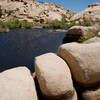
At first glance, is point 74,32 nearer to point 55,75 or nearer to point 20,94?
point 55,75

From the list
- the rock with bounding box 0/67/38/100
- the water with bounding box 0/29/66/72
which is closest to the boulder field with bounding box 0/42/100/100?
the rock with bounding box 0/67/38/100

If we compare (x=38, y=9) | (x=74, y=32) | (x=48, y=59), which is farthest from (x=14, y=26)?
(x=38, y=9)

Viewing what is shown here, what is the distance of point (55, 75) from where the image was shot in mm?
3402

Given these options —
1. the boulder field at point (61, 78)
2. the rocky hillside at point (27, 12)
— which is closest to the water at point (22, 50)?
the boulder field at point (61, 78)

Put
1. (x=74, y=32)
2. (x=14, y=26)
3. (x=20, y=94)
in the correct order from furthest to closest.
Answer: (x=14, y=26)
(x=74, y=32)
(x=20, y=94)

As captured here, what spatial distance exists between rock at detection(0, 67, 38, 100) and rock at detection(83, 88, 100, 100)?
1.77m

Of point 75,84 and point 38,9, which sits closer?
point 75,84

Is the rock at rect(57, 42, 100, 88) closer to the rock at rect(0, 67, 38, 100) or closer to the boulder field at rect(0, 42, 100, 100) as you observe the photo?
the boulder field at rect(0, 42, 100, 100)

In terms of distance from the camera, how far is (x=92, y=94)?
391 centimetres

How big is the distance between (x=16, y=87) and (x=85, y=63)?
2.17 meters

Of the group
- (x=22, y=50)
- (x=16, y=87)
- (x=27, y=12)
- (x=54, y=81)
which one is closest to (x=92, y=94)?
(x=54, y=81)

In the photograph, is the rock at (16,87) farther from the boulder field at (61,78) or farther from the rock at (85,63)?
the rock at (85,63)

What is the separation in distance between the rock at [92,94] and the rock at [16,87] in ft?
5.80

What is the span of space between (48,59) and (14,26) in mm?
42356
